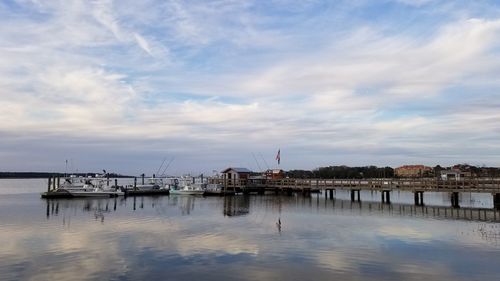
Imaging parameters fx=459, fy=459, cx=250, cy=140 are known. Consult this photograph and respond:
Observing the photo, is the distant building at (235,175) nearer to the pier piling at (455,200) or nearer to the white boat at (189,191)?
the white boat at (189,191)

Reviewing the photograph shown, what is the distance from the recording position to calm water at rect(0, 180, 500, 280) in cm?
1997

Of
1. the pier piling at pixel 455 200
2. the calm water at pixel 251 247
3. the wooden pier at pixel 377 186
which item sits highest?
the wooden pier at pixel 377 186

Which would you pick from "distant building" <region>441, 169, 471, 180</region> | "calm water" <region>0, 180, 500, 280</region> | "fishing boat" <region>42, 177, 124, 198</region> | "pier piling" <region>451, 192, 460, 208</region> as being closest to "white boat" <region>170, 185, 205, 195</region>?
"fishing boat" <region>42, 177, 124, 198</region>

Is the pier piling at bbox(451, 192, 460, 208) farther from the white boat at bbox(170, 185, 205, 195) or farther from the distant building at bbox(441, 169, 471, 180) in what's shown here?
the white boat at bbox(170, 185, 205, 195)

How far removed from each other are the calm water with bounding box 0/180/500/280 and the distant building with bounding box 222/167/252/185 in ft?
125

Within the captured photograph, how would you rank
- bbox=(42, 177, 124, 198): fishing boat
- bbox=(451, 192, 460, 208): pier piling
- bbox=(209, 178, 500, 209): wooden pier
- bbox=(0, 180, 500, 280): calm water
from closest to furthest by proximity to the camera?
bbox=(0, 180, 500, 280): calm water < bbox=(209, 178, 500, 209): wooden pier < bbox=(451, 192, 460, 208): pier piling < bbox=(42, 177, 124, 198): fishing boat

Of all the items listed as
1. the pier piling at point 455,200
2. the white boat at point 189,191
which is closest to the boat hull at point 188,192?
the white boat at point 189,191

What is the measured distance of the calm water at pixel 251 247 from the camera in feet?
65.5

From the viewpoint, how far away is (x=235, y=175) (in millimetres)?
83250

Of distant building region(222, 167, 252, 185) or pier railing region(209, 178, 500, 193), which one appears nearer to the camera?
pier railing region(209, 178, 500, 193)

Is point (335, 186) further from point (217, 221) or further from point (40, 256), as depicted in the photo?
point (40, 256)

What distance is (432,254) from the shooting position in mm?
24219

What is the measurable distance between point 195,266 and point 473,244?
55.4ft

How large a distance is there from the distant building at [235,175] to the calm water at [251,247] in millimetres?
38003
